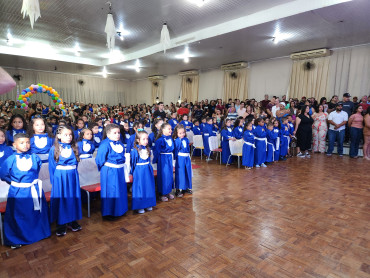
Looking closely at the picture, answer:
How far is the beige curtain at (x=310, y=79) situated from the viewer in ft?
32.9

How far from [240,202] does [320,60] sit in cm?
892

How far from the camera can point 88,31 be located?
894 centimetres

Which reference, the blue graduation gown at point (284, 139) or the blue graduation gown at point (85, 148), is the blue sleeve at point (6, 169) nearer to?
the blue graduation gown at point (85, 148)

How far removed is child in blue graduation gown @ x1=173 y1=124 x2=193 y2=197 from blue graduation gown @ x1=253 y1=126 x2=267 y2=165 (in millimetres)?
2826

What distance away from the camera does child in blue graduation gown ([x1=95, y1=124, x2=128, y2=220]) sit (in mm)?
3234

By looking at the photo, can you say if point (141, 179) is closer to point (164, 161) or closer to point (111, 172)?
point (111, 172)

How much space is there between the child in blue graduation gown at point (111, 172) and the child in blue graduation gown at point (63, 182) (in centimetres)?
35

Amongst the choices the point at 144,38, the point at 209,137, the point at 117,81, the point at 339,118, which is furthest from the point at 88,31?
the point at 117,81

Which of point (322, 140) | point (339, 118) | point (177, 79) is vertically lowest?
point (322, 140)

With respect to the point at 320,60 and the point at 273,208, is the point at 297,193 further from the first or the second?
the point at 320,60

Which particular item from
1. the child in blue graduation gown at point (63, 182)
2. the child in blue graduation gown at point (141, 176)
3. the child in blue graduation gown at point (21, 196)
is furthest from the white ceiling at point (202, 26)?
the child in blue graduation gown at point (21, 196)

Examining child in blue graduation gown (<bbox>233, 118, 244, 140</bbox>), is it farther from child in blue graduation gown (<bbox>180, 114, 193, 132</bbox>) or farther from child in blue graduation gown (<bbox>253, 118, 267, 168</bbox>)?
child in blue graduation gown (<bbox>180, 114, 193, 132</bbox>)

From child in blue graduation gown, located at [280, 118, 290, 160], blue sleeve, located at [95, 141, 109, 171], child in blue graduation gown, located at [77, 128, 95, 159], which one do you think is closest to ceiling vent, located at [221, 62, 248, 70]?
child in blue graduation gown, located at [280, 118, 290, 160]

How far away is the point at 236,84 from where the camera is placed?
518 inches
